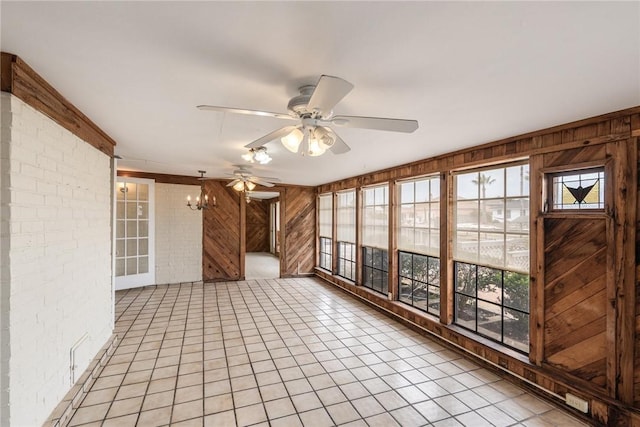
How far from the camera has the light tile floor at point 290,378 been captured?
2275 millimetres

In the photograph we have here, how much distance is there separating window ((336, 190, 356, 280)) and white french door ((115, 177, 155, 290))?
167 inches

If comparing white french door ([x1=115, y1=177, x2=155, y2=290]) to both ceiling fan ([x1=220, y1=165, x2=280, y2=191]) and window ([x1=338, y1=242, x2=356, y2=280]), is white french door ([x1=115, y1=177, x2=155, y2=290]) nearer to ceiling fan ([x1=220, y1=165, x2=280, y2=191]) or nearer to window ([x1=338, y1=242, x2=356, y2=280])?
ceiling fan ([x1=220, y1=165, x2=280, y2=191])

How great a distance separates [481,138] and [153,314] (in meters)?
5.30

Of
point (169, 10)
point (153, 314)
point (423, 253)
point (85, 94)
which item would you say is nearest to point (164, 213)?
point (153, 314)

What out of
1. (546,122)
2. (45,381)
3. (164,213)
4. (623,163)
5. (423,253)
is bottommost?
(45,381)

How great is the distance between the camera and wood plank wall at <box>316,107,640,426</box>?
2.11m

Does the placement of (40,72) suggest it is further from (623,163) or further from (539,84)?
(623,163)

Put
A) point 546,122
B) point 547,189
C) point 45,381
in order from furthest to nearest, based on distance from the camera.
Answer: point 547,189
point 546,122
point 45,381

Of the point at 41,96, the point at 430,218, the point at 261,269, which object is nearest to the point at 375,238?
the point at 430,218

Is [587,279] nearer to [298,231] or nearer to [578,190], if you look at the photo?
[578,190]

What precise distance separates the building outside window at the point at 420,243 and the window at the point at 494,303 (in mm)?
445

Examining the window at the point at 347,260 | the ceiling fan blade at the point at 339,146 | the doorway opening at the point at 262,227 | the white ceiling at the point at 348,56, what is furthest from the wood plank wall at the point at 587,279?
the doorway opening at the point at 262,227

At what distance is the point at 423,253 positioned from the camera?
163 inches

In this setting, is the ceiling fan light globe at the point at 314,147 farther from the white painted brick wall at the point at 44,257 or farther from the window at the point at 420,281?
the window at the point at 420,281
